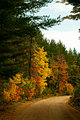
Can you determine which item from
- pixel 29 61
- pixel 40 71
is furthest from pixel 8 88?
pixel 40 71

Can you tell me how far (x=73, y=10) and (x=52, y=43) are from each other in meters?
58.2

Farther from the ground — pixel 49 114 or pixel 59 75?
pixel 59 75

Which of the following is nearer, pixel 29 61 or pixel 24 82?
pixel 24 82

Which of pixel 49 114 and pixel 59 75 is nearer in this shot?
pixel 49 114

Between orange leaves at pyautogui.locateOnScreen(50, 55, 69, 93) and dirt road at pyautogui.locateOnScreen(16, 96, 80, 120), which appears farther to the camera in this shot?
orange leaves at pyautogui.locateOnScreen(50, 55, 69, 93)

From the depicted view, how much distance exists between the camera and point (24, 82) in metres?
24.4

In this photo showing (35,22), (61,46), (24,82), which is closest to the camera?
(35,22)

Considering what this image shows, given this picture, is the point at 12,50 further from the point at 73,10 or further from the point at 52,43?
the point at 52,43

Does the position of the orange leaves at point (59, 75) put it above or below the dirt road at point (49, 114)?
above

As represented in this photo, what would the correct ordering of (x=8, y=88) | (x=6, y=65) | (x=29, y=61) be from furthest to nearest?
(x=29, y=61) → (x=8, y=88) → (x=6, y=65)

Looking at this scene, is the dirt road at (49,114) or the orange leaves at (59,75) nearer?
the dirt road at (49,114)

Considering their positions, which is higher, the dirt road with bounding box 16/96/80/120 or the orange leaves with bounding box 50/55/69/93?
the orange leaves with bounding box 50/55/69/93

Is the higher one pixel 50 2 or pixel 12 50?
pixel 50 2

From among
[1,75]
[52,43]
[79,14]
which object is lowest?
[1,75]
